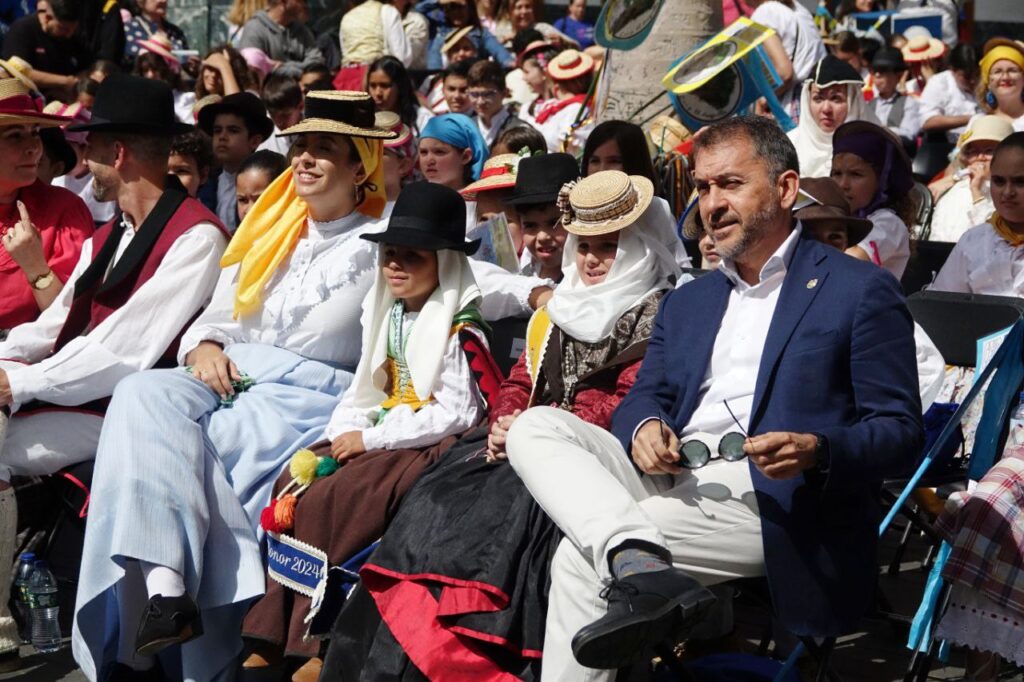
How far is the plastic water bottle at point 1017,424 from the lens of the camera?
15.4 feet

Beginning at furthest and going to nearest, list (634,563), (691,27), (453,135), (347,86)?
(347,86) < (691,27) < (453,135) < (634,563)

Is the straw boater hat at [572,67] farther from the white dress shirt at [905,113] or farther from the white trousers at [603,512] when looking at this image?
the white trousers at [603,512]

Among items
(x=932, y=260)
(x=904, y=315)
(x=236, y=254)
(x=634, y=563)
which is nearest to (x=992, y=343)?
(x=904, y=315)

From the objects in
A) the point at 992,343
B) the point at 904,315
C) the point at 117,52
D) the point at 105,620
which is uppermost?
the point at 904,315

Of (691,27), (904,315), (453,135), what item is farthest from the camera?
(691,27)

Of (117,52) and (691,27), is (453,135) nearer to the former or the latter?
(691,27)

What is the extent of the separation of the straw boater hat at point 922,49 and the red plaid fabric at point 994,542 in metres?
9.25

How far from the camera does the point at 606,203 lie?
191 inches

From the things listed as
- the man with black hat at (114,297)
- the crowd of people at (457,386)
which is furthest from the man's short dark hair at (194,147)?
the man with black hat at (114,297)

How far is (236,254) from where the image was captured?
230 inches

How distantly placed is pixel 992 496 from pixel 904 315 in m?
0.74

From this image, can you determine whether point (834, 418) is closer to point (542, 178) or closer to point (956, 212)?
point (542, 178)

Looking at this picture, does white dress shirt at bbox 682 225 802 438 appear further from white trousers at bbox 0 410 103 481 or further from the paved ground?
white trousers at bbox 0 410 103 481

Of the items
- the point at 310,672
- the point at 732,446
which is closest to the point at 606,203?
the point at 732,446
